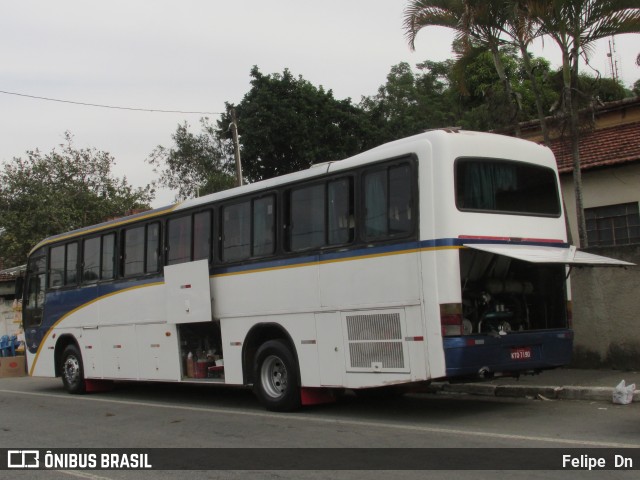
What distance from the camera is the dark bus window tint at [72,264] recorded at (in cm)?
1538

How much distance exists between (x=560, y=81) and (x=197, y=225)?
7.65m

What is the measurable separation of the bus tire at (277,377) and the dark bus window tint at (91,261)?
5.32 metres

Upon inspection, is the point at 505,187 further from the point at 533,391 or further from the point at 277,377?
the point at 277,377

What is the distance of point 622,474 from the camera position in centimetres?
609

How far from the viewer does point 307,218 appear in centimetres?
1026

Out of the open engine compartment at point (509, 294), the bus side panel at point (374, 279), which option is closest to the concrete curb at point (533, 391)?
the open engine compartment at point (509, 294)

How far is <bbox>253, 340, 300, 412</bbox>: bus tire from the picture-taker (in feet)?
34.0

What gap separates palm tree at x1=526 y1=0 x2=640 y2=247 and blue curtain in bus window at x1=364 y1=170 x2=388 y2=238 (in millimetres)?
5726

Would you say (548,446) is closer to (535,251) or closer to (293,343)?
(535,251)

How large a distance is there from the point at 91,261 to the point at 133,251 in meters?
1.69

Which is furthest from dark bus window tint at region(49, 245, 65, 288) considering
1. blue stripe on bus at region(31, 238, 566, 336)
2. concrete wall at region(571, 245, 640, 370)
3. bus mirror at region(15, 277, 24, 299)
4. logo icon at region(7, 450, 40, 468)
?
concrete wall at region(571, 245, 640, 370)

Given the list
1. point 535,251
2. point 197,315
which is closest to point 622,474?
point 535,251

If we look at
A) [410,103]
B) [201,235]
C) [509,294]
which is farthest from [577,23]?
[410,103]

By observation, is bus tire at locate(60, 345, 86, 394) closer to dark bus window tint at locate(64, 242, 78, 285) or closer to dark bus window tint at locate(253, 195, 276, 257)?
dark bus window tint at locate(64, 242, 78, 285)
